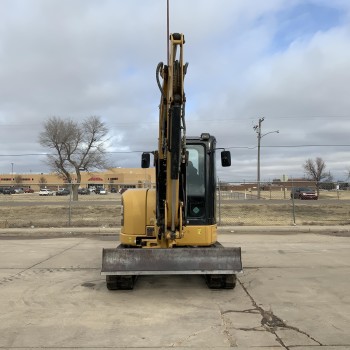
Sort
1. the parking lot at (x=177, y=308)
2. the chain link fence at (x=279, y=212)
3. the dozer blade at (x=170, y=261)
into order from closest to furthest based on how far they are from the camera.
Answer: the parking lot at (x=177, y=308), the dozer blade at (x=170, y=261), the chain link fence at (x=279, y=212)

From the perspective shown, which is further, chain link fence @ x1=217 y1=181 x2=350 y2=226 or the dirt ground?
chain link fence @ x1=217 y1=181 x2=350 y2=226

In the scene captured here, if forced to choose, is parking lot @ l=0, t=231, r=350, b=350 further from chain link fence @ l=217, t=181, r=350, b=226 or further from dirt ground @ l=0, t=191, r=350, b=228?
chain link fence @ l=217, t=181, r=350, b=226

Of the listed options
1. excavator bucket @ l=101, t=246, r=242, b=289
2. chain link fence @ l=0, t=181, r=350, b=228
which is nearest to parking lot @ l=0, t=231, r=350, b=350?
excavator bucket @ l=101, t=246, r=242, b=289

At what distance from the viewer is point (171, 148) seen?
6344mm

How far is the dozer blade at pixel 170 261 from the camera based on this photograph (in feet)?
22.7

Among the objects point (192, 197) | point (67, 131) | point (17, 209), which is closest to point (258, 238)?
point (192, 197)

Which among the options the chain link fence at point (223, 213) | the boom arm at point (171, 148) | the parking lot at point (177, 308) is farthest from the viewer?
the chain link fence at point (223, 213)

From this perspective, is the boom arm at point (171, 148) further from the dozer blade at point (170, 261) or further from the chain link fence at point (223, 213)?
the chain link fence at point (223, 213)

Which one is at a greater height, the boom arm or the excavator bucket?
the boom arm

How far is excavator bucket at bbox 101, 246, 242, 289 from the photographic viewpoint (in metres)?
6.91

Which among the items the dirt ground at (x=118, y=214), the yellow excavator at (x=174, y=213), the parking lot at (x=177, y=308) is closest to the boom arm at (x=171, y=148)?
the yellow excavator at (x=174, y=213)

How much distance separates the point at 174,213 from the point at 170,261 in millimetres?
785

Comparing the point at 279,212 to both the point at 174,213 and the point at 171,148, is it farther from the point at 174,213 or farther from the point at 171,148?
the point at 171,148

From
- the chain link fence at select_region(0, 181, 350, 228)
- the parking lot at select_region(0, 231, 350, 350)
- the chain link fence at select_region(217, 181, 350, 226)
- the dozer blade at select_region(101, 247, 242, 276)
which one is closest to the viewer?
the parking lot at select_region(0, 231, 350, 350)
